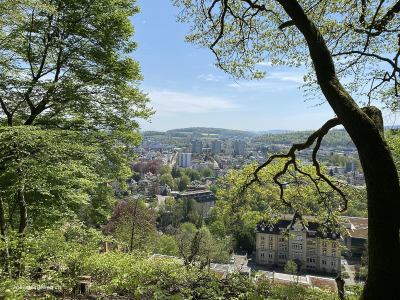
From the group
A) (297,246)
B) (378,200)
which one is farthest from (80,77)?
(297,246)

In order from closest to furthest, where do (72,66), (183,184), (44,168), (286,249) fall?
(44,168) < (72,66) < (286,249) < (183,184)

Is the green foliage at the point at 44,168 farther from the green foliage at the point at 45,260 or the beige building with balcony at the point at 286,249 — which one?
the beige building with balcony at the point at 286,249

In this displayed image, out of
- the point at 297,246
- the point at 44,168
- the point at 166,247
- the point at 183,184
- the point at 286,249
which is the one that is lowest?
the point at 286,249

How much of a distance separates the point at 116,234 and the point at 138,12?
15931mm

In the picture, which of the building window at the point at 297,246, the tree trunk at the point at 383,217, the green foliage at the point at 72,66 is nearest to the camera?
the tree trunk at the point at 383,217

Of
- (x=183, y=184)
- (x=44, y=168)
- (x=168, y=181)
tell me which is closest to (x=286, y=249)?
(x=44, y=168)

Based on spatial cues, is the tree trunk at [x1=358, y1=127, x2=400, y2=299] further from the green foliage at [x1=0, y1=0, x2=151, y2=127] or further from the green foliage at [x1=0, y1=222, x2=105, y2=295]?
the green foliage at [x1=0, y1=0, x2=151, y2=127]

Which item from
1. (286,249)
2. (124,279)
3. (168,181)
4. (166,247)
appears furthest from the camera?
(168,181)

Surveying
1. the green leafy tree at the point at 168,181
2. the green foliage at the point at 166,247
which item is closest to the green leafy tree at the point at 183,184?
the green leafy tree at the point at 168,181

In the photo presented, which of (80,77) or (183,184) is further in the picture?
(183,184)

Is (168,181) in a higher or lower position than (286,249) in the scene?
higher

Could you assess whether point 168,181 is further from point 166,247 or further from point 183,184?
point 166,247

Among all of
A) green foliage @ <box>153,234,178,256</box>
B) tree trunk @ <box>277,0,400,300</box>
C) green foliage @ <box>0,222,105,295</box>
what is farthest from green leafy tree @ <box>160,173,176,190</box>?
tree trunk @ <box>277,0,400,300</box>

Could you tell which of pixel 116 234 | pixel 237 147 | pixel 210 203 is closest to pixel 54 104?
pixel 116 234
